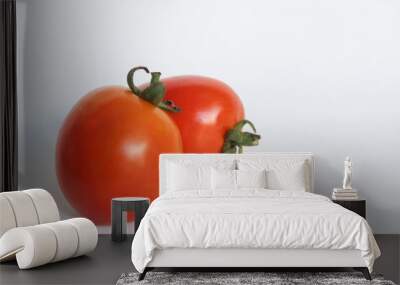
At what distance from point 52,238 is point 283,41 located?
3.25 metres

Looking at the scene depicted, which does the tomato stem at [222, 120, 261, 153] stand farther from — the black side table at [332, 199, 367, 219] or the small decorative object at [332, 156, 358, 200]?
the black side table at [332, 199, 367, 219]

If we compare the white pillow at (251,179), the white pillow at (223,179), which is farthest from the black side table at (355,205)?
the white pillow at (223,179)

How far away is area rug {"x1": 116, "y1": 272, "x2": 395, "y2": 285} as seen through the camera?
4685 mm

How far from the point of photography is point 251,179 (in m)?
6.24

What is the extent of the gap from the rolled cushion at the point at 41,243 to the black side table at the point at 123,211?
870 mm

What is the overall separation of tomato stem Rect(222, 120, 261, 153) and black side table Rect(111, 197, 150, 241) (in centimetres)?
102

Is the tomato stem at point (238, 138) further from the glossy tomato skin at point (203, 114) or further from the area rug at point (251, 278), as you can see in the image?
the area rug at point (251, 278)

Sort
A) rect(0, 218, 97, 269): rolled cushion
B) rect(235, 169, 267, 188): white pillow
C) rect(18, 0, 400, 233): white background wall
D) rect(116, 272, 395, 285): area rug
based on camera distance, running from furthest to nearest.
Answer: rect(18, 0, 400, 233): white background wall < rect(235, 169, 267, 188): white pillow < rect(0, 218, 97, 269): rolled cushion < rect(116, 272, 395, 285): area rug

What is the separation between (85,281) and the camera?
15.7ft

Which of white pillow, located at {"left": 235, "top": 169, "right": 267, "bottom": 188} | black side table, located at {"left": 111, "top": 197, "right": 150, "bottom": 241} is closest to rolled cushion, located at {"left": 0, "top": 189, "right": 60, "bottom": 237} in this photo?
black side table, located at {"left": 111, "top": 197, "right": 150, "bottom": 241}

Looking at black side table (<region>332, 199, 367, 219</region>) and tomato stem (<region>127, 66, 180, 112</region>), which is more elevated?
tomato stem (<region>127, 66, 180, 112</region>)

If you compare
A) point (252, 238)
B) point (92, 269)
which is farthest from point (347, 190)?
point (92, 269)

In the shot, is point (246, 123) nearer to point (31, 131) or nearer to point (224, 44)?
point (224, 44)

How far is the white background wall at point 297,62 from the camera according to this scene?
6957 millimetres
